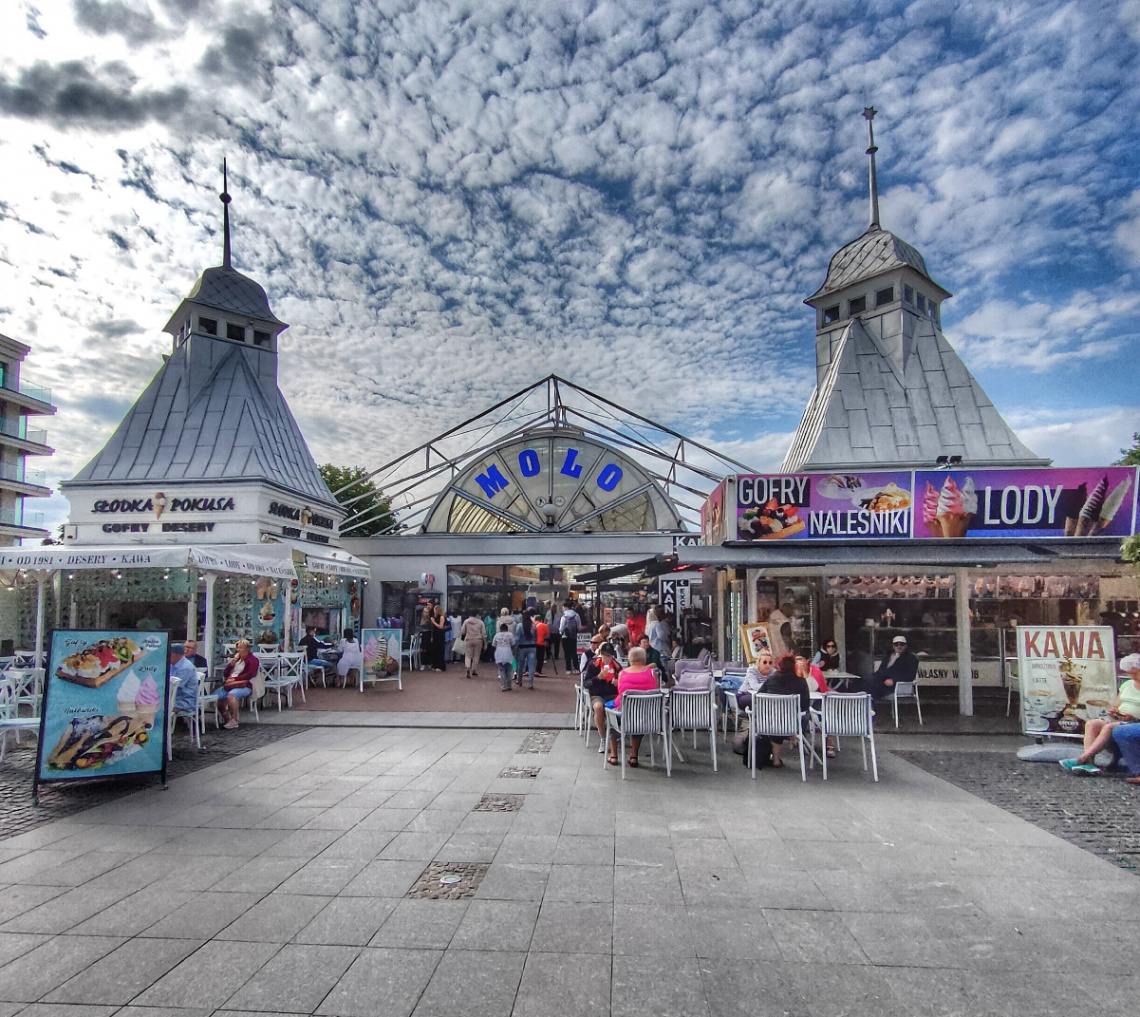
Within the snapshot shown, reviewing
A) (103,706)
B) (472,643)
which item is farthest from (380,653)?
(103,706)

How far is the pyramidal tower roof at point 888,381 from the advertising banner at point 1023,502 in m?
5.43

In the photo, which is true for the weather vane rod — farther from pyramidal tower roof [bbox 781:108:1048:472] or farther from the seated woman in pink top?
the seated woman in pink top

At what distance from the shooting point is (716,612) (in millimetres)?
16141

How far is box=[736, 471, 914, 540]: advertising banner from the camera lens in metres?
12.3

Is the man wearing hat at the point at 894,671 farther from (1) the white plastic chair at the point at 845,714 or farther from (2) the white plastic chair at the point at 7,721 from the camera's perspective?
(2) the white plastic chair at the point at 7,721

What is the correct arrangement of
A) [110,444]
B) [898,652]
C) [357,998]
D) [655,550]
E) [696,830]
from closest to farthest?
[357,998]
[696,830]
[898,652]
[110,444]
[655,550]

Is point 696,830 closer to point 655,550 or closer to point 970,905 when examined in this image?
point 970,905

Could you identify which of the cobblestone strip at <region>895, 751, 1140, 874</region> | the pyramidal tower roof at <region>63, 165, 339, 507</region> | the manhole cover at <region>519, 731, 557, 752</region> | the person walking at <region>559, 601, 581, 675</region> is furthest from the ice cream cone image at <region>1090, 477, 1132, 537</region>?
the pyramidal tower roof at <region>63, 165, 339, 507</region>

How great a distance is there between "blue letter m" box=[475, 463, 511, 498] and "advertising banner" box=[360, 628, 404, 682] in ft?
35.1

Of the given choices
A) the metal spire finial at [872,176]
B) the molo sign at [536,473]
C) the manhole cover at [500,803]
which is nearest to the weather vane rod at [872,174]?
the metal spire finial at [872,176]

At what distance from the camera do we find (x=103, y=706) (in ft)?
22.5

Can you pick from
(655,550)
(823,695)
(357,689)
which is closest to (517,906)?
(823,695)

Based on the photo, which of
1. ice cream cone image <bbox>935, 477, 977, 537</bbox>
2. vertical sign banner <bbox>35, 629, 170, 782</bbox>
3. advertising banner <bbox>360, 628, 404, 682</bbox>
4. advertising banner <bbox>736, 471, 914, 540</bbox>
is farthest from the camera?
advertising banner <bbox>360, 628, 404, 682</bbox>

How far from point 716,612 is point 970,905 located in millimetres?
11979
